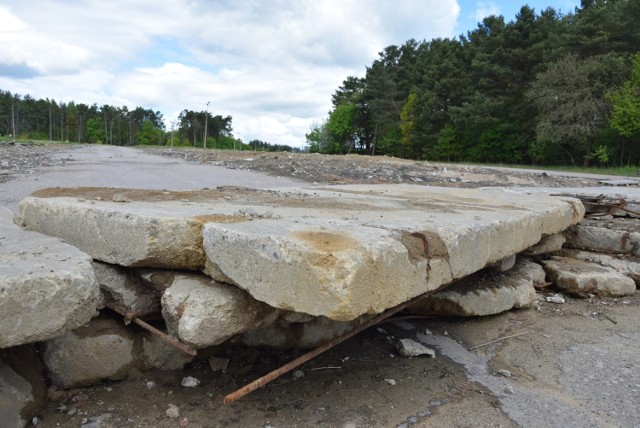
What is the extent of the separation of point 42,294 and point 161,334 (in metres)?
0.61

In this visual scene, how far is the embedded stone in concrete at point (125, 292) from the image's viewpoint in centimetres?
226

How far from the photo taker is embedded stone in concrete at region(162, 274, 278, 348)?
1974 mm

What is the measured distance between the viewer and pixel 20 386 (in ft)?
6.23

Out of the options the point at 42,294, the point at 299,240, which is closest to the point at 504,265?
the point at 299,240

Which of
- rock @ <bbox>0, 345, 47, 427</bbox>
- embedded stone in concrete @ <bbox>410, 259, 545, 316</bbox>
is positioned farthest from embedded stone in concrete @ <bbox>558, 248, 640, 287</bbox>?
rock @ <bbox>0, 345, 47, 427</bbox>

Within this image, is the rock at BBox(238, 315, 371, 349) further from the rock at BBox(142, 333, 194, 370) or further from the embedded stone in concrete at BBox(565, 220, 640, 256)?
the embedded stone in concrete at BBox(565, 220, 640, 256)

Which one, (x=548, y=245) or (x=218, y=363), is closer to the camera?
(x=218, y=363)

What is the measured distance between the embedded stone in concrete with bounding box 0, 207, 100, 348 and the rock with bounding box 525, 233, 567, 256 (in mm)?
3564

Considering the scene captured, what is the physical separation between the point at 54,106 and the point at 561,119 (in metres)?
92.0

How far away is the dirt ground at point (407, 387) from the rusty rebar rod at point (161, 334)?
24 cm

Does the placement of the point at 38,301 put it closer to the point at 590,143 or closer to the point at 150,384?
the point at 150,384

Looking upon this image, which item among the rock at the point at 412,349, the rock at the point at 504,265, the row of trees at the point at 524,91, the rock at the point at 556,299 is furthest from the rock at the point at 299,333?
the row of trees at the point at 524,91

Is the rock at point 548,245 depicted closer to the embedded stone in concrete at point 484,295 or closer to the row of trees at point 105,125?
the embedded stone in concrete at point 484,295

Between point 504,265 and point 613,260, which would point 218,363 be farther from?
point 613,260
